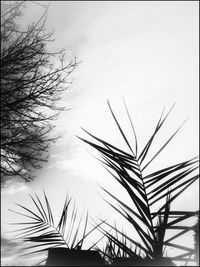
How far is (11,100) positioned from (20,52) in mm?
1030

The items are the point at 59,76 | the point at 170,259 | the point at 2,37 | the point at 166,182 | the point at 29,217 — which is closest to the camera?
the point at 170,259

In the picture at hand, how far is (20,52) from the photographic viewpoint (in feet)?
19.3

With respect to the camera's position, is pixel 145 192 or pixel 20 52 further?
pixel 20 52

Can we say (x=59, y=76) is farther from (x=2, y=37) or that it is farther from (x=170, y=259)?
(x=170, y=259)

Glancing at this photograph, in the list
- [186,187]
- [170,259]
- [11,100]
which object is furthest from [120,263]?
[11,100]

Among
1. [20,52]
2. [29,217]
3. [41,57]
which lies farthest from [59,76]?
[29,217]

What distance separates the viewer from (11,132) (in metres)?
6.23

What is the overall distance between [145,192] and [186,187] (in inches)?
5.8

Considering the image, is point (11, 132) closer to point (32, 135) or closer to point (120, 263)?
point (32, 135)

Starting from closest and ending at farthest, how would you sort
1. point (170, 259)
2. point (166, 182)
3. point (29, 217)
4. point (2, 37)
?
point (170, 259) → point (166, 182) → point (29, 217) → point (2, 37)

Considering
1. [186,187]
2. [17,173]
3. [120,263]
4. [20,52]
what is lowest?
[120,263]

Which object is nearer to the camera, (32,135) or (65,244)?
(65,244)

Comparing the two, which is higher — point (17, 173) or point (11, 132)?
point (11, 132)

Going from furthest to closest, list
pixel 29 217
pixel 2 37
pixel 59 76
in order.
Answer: pixel 59 76
pixel 2 37
pixel 29 217
